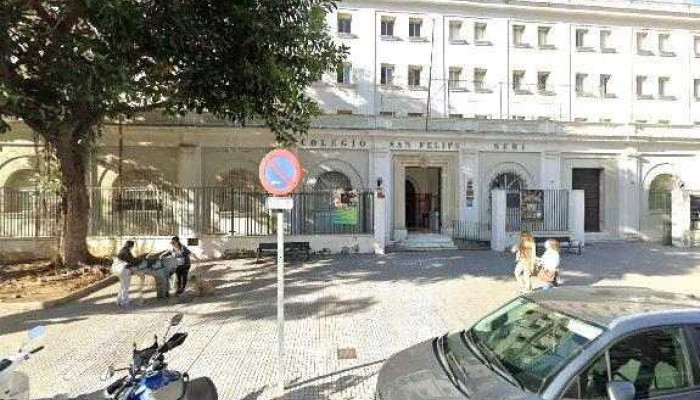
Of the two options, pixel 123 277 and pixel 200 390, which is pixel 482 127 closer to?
pixel 123 277

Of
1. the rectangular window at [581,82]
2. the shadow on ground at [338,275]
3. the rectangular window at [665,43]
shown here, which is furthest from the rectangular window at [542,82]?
the shadow on ground at [338,275]

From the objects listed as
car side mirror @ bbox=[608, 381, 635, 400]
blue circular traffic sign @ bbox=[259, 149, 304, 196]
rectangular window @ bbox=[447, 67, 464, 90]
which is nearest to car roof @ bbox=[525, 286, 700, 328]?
car side mirror @ bbox=[608, 381, 635, 400]

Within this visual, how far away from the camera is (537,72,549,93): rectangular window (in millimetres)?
25469

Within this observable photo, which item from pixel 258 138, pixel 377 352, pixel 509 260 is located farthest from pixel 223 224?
pixel 377 352

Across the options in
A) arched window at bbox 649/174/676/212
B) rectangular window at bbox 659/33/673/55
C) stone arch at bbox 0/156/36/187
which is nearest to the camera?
stone arch at bbox 0/156/36/187

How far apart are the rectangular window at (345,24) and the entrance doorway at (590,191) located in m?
13.3

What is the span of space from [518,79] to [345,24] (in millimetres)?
9707

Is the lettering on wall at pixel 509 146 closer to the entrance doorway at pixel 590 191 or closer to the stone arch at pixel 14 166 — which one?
the entrance doorway at pixel 590 191

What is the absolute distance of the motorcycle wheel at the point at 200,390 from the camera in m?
3.97

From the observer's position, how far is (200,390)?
13.4 ft

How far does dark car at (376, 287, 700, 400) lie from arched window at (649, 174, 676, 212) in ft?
75.9

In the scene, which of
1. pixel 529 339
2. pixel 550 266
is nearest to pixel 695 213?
pixel 550 266

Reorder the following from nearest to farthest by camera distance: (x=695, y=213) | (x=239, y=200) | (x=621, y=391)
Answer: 1. (x=621, y=391)
2. (x=239, y=200)
3. (x=695, y=213)

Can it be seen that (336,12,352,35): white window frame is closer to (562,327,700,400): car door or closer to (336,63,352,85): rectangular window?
(336,63,352,85): rectangular window
